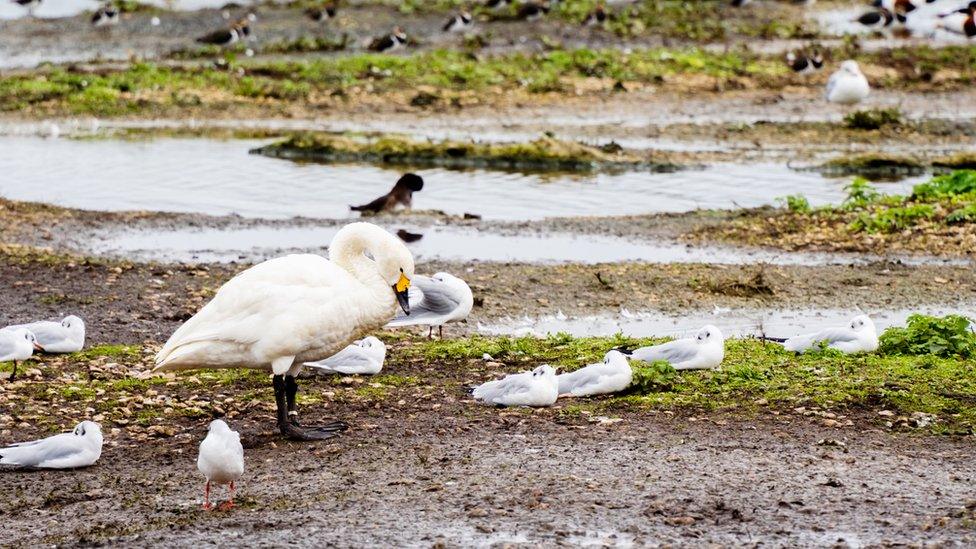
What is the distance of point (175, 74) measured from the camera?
2920 centimetres

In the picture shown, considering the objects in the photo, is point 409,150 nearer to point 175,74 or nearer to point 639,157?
point 639,157

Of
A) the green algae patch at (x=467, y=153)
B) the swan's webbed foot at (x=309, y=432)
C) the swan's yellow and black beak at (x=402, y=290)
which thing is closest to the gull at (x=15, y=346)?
the swan's webbed foot at (x=309, y=432)

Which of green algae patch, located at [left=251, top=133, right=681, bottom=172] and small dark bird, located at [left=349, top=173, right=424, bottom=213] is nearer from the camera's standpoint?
small dark bird, located at [left=349, top=173, right=424, bottom=213]

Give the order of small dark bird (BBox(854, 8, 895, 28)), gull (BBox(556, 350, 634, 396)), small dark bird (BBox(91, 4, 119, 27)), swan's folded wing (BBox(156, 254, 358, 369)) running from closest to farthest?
swan's folded wing (BBox(156, 254, 358, 369))
gull (BBox(556, 350, 634, 396))
small dark bird (BBox(854, 8, 895, 28))
small dark bird (BBox(91, 4, 119, 27))

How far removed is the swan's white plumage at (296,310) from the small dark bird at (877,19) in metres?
28.3

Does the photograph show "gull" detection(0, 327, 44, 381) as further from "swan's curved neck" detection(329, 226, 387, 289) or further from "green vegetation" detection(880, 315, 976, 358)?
"green vegetation" detection(880, 315, 976, 358)

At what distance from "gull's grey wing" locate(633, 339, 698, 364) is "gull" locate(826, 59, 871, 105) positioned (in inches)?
686

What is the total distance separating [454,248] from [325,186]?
15.9ft

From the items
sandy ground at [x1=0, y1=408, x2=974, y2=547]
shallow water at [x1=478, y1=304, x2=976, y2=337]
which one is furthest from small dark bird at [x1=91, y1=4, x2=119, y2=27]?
sandy ground at [x1=0, y1=408, x2=974, y2=547]

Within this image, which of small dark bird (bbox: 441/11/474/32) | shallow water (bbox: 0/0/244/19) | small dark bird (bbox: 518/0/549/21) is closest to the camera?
small dark bird (bbox: 441/11/474/32)

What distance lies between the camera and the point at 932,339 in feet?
34.1

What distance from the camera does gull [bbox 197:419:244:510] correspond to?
7.04 m

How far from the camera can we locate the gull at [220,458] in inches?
277

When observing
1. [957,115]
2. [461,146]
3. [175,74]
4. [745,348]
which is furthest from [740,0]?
[745,348]
